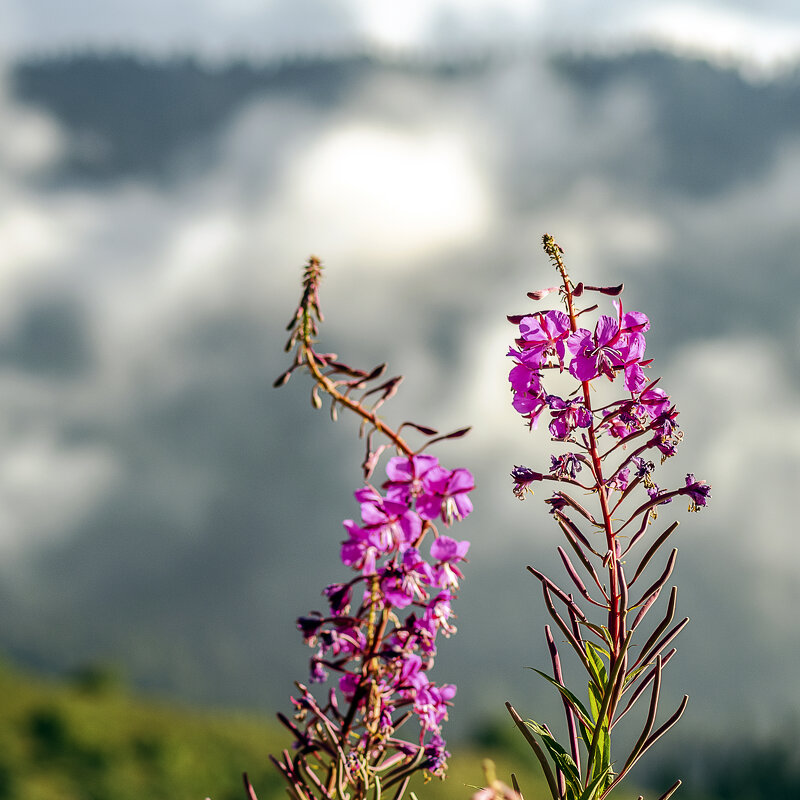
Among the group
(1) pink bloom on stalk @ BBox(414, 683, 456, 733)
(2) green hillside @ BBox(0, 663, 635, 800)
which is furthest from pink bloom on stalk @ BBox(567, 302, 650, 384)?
(2) green hillside @ BBox(0, 663, 635, 800)

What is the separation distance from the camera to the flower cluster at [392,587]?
235 cm

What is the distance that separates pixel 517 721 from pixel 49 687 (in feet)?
170

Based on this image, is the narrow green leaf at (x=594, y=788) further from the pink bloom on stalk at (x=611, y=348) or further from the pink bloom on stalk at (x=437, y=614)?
the pink bloom on stalk at (x=611, y=348)

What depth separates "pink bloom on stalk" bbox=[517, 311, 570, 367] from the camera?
266cm

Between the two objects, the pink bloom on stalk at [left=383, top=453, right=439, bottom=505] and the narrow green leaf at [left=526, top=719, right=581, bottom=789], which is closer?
the pink bloom on stalk at [left=383, top=453, right=439, bottom=505]

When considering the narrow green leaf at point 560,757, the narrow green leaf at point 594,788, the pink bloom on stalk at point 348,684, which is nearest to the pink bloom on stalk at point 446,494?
the pink bloom on stalk at point 348,684

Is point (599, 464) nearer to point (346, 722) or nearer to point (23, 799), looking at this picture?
point (346, 722)

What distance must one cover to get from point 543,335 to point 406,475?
2.15 ft

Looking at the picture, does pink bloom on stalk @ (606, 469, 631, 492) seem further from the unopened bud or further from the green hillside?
the green hillside

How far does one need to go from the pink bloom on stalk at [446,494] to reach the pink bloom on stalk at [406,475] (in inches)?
0.8

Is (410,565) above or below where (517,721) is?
above

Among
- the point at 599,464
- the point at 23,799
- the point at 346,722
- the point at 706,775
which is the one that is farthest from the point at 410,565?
the point at 706,775

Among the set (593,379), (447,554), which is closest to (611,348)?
(593,379)

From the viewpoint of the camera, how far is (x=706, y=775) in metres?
46.0
